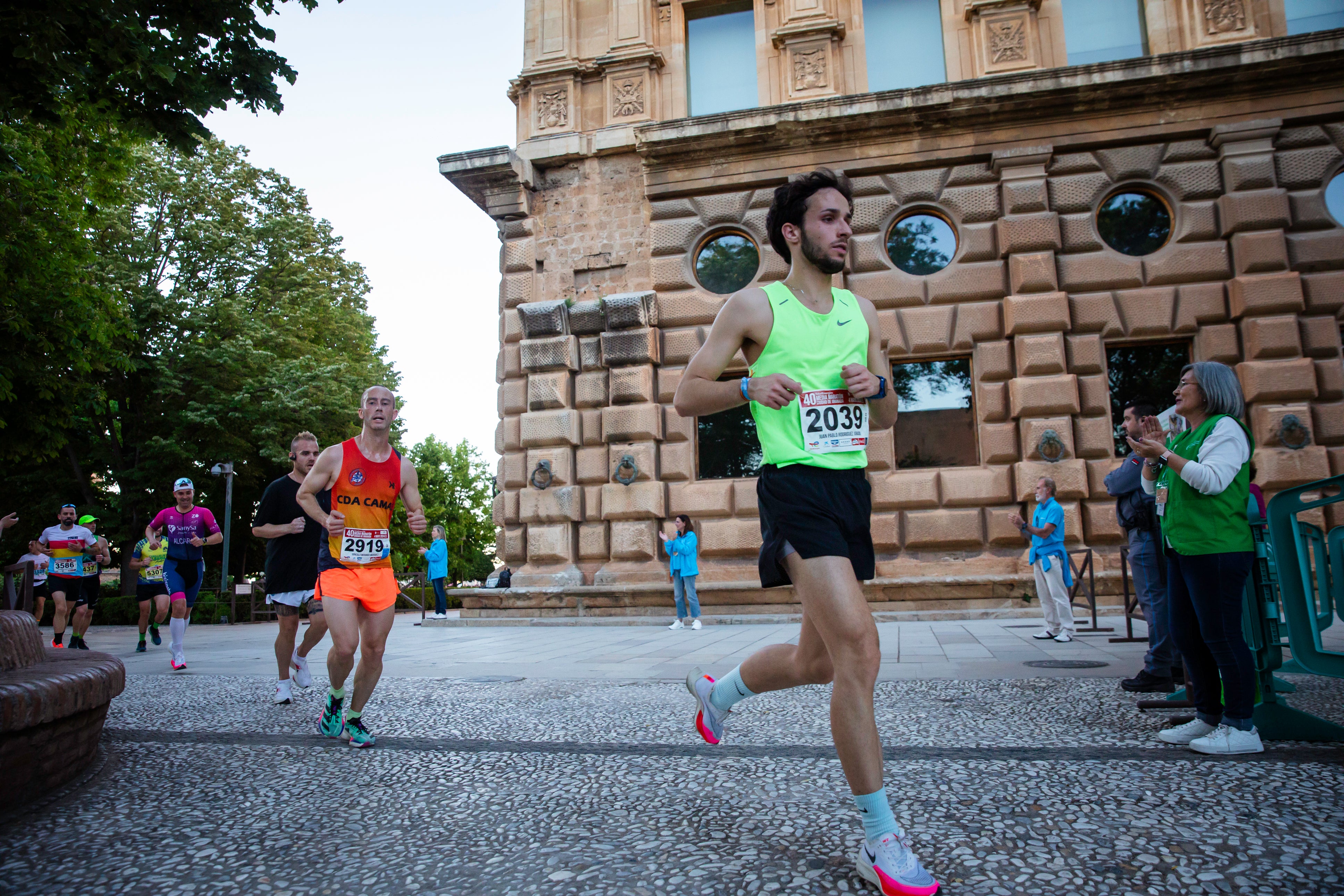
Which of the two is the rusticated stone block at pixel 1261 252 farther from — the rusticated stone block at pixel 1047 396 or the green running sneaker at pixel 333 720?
the green running sneaker at pixel 333 720

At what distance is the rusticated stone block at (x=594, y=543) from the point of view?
14.6m

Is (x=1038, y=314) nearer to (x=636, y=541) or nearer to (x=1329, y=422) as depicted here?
(x=1329, y=422)

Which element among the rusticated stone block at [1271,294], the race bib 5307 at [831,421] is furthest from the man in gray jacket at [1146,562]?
the rusticated stone block at [1271,294]

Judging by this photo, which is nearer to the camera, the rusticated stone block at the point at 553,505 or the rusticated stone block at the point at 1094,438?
the rusticated stone block at the point at 1094,438

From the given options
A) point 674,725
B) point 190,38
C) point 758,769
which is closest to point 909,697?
point 674,725

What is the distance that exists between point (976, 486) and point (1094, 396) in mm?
2179

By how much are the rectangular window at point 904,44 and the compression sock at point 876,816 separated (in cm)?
1448

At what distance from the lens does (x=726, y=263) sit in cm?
1502

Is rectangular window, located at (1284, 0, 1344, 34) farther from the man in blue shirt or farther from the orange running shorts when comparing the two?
the orange running shorts

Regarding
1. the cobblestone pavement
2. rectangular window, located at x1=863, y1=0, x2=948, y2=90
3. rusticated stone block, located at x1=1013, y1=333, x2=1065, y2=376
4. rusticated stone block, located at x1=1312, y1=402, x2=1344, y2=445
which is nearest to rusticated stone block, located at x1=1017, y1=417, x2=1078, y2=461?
rusticated stone block, located at x1=1013, y1=333, x2=1065, y2=376

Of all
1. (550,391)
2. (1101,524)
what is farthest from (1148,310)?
(550,391)

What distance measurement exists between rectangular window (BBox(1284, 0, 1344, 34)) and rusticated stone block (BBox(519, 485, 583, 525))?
43.5ft

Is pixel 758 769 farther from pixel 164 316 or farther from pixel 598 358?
pixel 164 316

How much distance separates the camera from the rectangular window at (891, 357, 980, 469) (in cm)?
1386
